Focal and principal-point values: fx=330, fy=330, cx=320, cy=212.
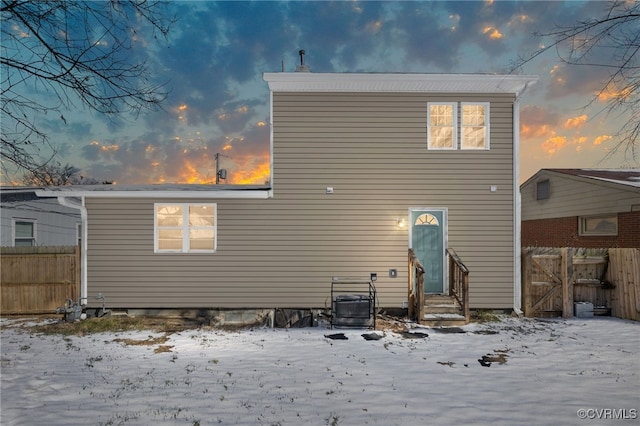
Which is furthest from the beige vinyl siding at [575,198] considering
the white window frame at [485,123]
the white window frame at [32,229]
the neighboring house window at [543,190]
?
the white window frame at [32,229]

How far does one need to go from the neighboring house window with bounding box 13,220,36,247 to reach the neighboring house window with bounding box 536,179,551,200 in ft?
77.7

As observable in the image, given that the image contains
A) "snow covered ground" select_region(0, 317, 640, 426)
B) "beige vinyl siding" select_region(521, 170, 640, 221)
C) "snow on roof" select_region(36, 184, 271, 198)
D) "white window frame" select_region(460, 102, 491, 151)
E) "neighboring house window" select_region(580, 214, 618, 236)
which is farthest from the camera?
"neighboring house window" select_region(580, 214, 618, 236)

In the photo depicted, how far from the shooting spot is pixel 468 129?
9.66 m

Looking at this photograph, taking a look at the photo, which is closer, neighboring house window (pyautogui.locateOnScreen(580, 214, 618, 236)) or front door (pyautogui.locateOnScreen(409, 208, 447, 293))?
front door (pyautogui.locateOnScreen(409, 208, 447, 293))

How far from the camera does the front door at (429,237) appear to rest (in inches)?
376

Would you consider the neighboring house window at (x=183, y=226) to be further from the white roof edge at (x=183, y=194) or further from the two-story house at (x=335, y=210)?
the white roof edge at (x=183, y=194)

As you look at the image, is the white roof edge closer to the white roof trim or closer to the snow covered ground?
the white roof trim

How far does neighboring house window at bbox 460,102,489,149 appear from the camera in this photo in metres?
9.53

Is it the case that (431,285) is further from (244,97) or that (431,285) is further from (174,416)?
(244,97)

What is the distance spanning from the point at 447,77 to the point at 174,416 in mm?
9665

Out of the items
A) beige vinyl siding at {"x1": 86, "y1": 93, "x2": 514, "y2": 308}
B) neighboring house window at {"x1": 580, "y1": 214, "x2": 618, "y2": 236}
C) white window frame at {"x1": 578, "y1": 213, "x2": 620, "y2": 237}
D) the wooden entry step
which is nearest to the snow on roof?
beige vinyl siding at {"x1": 86, "y1": 93, "x2": 514, "y2": 308}

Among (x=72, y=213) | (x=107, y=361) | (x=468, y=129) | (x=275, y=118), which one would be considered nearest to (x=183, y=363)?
(x=107, y=361)

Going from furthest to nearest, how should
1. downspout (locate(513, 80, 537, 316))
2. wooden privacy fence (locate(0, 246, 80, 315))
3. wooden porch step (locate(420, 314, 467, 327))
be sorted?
1. wooden privacy fence (locate(0, 246, 80, 315))
2. downspout (locate(513, 80, 537, 316))
3. wooden porch step (locate(420, 314, 467, 327))

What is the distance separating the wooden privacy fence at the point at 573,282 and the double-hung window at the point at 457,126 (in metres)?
3.53
